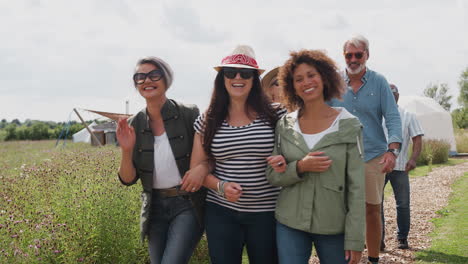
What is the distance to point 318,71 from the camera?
283 cm

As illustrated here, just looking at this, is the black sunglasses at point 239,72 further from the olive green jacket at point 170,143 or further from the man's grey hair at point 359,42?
the man's grey hair at point 359,42

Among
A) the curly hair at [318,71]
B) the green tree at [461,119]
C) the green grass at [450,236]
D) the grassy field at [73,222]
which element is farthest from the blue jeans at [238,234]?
the green tree at [461,119]

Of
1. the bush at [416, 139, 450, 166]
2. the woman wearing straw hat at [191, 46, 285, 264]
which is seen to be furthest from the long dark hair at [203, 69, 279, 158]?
the bush at [416, 139, 450, 166]

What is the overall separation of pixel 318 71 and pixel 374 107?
1.38m

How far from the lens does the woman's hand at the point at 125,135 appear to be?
305 cm

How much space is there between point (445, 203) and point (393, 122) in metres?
6.27

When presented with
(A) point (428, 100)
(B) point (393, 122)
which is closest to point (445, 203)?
(B) point (393, 122)

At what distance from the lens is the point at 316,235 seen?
2.71 metres

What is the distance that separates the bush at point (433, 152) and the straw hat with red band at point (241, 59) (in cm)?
1561

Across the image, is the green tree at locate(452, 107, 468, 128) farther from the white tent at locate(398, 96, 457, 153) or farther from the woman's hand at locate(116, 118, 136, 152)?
the woman's hand at locate(116, 118, 136, 152)

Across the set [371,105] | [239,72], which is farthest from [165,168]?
[371,105]

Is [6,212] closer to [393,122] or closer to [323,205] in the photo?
[323,205]

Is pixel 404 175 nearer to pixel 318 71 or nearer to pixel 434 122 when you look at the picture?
pixel 318 71

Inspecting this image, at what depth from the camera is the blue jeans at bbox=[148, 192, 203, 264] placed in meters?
2.99
